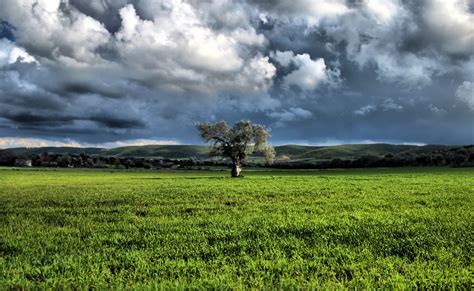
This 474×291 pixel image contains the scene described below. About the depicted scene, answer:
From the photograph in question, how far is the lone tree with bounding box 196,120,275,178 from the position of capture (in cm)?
6700

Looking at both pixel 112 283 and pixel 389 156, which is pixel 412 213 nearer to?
pixel 112 283

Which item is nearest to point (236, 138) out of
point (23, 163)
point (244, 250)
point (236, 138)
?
point (236, 138)

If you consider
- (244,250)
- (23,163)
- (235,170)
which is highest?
(23,163)

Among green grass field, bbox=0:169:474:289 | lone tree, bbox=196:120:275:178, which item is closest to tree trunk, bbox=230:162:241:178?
lone tree, bbox=196:120:275:178

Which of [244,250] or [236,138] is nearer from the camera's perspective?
[244,250]

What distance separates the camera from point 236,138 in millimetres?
66938

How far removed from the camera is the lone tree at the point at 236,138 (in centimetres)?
6700

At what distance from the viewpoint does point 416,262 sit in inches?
319

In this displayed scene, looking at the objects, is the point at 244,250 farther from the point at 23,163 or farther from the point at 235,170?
the point at 23,163

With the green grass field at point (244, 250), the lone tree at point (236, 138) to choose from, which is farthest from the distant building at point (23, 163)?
the green grass field at point (244, 250)

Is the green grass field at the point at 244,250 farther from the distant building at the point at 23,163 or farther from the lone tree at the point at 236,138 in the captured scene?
the distant building at the point at 23,163

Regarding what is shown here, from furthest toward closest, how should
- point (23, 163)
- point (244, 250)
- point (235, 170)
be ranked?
1. point (23, 163)
2. point (235, 170)
3. point (244, 250)

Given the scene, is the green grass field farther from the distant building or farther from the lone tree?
the distant building

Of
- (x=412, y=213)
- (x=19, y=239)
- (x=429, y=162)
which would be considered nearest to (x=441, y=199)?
(x=412, y=213)
